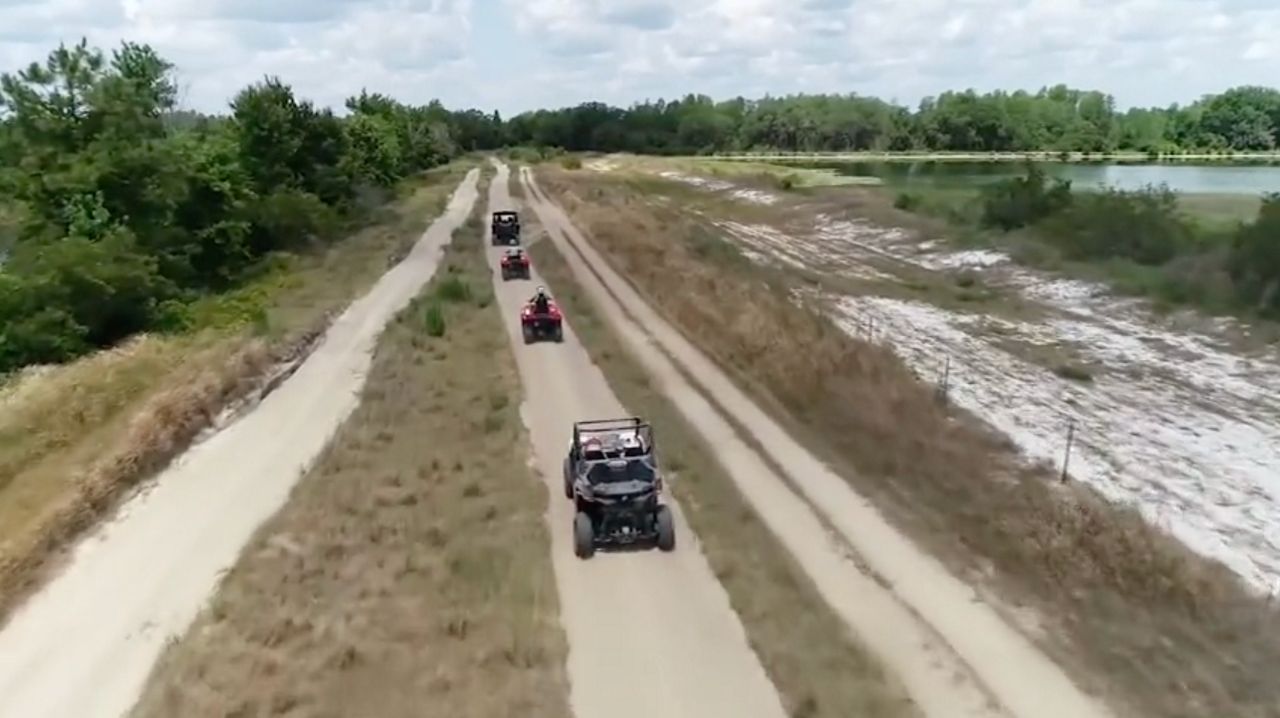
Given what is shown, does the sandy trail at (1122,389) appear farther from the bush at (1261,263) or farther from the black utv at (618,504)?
the black utv at (618,504)

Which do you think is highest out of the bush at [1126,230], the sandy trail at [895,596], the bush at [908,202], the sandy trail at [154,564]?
the bush at [1126,230]

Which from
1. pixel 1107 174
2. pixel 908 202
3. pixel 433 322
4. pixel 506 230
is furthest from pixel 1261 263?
pixel 1107 174

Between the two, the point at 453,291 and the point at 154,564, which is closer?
the point at 154,564

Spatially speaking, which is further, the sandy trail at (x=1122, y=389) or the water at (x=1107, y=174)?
the water at (x=1107, y=174)

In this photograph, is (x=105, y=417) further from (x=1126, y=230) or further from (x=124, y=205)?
(x=1126, y=230)

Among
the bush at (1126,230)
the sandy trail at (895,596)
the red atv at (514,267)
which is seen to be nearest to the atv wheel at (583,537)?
Result: the sandy trail at (895,596)

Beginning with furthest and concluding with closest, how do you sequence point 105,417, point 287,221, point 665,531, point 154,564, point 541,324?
point 287,221, point 541,324, point 105,417, point 154,564, point 665,531
